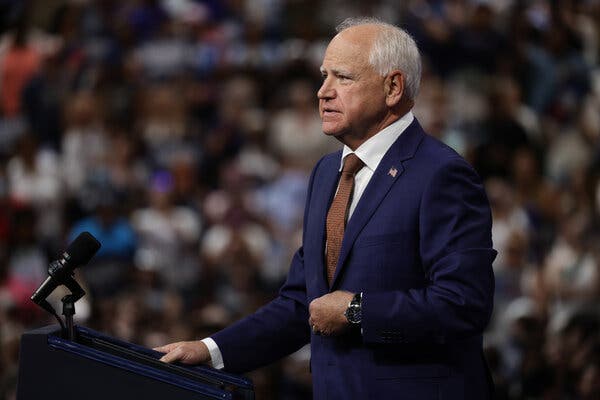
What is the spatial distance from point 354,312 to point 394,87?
58cm

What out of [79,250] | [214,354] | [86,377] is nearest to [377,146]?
[214,354]

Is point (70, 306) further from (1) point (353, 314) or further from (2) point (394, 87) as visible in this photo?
(2) point (394, 87)

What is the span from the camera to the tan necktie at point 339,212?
9.65ft

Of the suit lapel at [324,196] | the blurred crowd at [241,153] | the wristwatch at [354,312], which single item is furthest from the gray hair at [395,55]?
the blurred crowd at [241,153]

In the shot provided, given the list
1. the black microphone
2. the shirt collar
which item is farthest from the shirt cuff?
the shirt collar

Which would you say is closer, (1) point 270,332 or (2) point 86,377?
(2) point 86,377

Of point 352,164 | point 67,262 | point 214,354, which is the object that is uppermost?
point 352,164

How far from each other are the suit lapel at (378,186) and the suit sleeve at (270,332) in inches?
10.6

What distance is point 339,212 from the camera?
298cm

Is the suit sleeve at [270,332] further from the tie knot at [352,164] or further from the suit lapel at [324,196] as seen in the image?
the tie knot at [352,164]

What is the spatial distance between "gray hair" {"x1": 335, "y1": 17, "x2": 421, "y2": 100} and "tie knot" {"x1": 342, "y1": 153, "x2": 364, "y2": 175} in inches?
7.9

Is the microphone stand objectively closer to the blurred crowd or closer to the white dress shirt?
the white dress shirt

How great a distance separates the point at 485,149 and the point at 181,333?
109 inches

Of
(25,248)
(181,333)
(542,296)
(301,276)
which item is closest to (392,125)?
(301,276)
